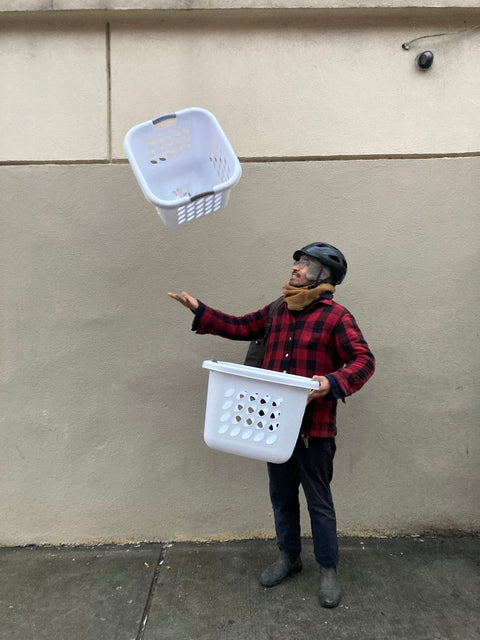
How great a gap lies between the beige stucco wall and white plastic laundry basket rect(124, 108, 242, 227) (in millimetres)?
567

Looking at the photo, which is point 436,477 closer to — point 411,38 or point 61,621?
point 61,621

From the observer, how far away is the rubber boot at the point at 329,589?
2.42 m

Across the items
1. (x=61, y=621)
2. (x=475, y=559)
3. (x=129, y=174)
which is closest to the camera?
(x=61, y=621)

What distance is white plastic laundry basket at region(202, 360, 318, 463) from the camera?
2168mm

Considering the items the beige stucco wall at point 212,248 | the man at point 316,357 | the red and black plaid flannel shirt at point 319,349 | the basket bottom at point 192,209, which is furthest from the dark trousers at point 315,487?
the basket bottom at point 192,209

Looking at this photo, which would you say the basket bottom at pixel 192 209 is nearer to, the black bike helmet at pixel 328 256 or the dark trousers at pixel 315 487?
the black bike helmet at pixel 328 256

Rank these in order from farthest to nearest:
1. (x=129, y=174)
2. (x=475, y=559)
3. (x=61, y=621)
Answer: (x=129, y=174) < (x=475, y=559) < (x=61, y=621)

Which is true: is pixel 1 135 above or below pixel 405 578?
above

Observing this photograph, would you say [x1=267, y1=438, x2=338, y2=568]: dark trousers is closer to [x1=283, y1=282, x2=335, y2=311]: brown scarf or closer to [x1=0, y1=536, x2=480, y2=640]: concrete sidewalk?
[x1=0, y1=536, x2=480, y2=640]: concrete sidewalk

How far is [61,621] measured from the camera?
7.84 ft

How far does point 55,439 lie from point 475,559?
2.77 metres

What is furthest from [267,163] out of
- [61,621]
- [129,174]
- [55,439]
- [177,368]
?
[61,621]

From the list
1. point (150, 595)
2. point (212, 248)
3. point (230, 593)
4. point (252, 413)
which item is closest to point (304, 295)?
point (252, 413)

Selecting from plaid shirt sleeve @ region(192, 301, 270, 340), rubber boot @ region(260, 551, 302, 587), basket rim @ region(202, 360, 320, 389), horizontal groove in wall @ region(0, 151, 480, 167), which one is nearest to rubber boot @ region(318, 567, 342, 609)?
rubber boot @ region(260, 551, 302, 587)
